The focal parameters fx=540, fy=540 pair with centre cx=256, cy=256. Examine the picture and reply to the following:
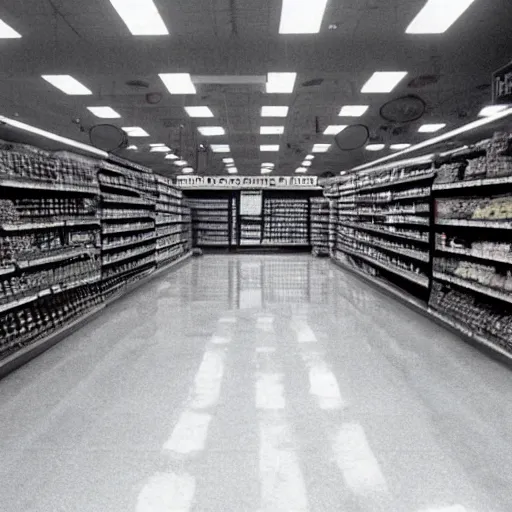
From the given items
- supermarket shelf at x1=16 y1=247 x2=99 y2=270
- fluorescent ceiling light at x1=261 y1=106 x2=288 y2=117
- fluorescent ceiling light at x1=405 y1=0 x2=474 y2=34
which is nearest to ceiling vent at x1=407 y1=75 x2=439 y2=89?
fluorescent ceiling light at x1=405 y1=0 x2=474 y2=34

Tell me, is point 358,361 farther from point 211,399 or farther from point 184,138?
point 184,138

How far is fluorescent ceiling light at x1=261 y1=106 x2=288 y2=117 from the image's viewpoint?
10.9 metres

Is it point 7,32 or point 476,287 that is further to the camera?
point 7,32

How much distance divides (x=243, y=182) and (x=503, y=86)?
47.3 ft

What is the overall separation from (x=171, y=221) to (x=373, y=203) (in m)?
5.31

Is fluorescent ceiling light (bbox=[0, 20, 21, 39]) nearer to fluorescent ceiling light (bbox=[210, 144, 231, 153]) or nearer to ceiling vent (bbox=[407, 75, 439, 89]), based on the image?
ceiling vent (bbox=[407, 75, 439, 89])

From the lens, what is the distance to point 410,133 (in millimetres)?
13977

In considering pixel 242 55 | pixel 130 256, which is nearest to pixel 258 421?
pixel 242 55

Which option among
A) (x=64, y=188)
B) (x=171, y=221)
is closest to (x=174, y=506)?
(x=64, y=188)

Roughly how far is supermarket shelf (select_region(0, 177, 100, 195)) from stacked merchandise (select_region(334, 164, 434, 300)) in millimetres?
4200

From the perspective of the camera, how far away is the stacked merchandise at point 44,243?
4602 mm

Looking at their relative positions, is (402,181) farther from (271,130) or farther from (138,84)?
(271,130)

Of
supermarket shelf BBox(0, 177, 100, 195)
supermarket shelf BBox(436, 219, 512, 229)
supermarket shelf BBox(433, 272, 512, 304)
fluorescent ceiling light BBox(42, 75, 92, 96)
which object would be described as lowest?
supermarket shelf BBox(433, 272, 512, 304)

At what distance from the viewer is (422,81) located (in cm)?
851
